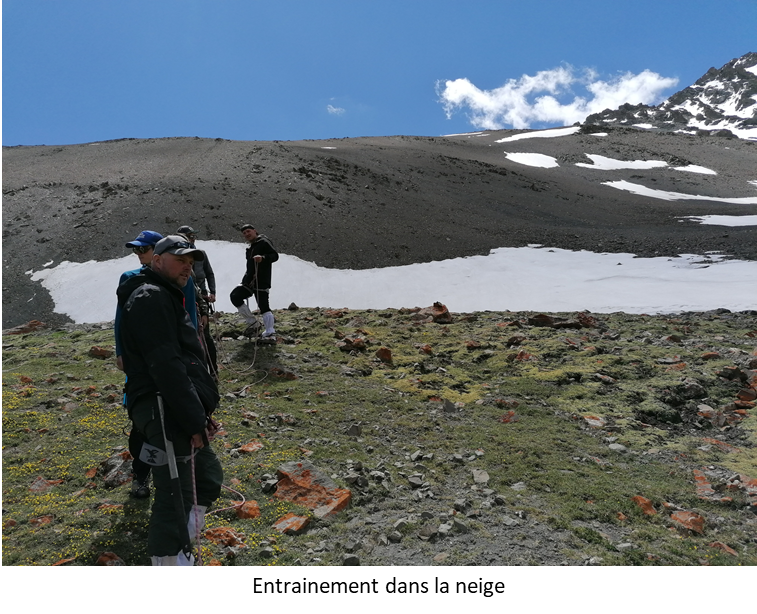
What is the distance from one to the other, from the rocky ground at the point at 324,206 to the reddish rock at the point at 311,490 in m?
17.1

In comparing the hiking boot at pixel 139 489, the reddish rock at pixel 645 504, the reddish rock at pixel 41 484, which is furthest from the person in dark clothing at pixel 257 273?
the reddish rock at pixel 645 504

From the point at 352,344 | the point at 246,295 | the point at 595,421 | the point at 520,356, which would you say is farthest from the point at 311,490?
the point at 520,356

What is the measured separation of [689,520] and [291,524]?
4116mm

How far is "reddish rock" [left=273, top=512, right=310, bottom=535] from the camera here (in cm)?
485

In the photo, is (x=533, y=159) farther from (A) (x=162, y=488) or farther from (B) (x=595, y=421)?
(A) (x=162, y=488)

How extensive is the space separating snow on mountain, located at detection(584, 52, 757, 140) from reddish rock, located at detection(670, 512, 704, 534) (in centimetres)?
13938

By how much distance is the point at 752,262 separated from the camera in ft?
63.8

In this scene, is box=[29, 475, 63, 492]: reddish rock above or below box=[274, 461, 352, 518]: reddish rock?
above

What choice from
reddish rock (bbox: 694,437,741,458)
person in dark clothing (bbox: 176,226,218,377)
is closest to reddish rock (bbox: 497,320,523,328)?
reddish rock (bbox: 694,437,741,458)

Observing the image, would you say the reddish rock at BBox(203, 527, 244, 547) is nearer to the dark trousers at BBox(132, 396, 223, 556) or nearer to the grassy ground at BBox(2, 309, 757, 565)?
the grassy ground at BBox(2, 309, 757, 565)

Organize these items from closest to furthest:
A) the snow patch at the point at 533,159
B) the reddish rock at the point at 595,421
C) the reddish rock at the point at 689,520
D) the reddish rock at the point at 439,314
Result: the reddish rock at the point at 689,520 → the reddish rock at the point at 595,421 → the reddish rock at the point at 439,314 → the snow patch at the point at 533,159

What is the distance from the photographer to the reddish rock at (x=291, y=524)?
15.9 feet

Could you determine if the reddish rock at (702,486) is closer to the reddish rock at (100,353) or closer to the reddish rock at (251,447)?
the reddish rock at (251,447)

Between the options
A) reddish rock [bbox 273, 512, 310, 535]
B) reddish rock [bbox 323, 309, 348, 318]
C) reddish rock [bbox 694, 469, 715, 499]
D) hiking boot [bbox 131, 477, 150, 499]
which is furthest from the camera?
reddish rock [bbox 323, 309, 348, 318]
